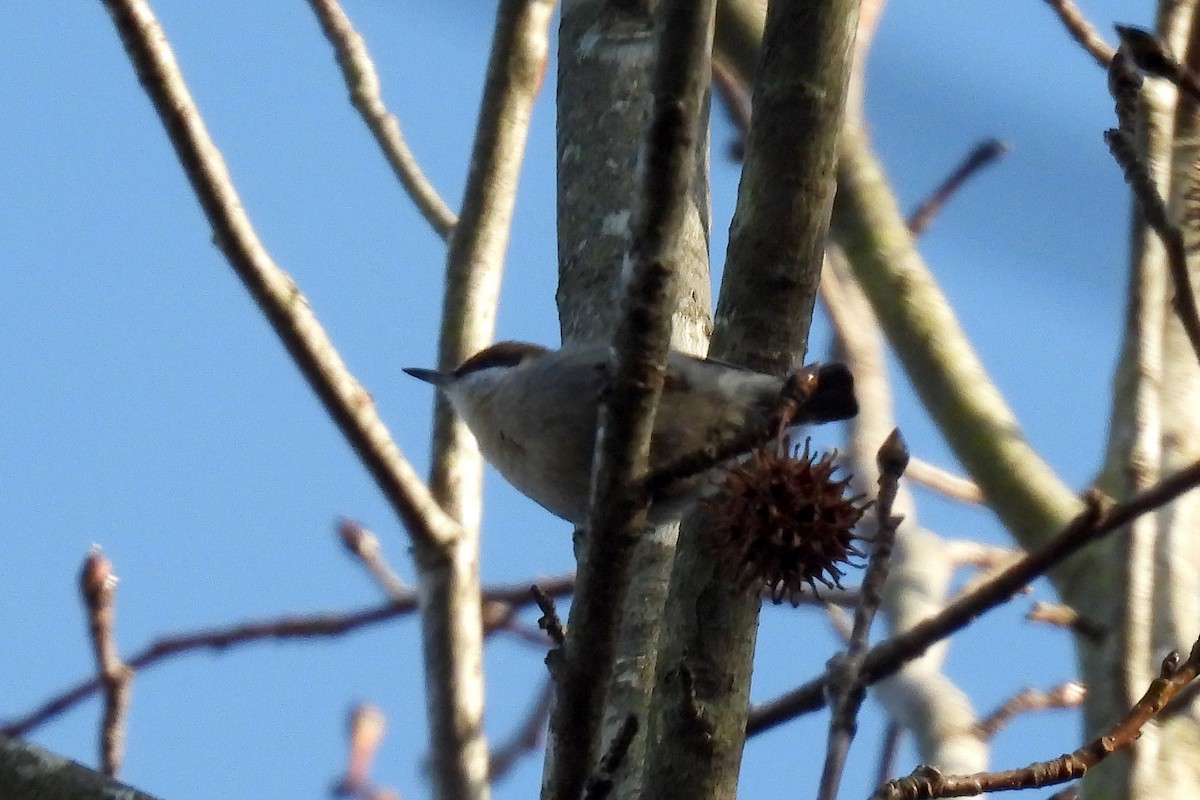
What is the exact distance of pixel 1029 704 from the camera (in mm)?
3400

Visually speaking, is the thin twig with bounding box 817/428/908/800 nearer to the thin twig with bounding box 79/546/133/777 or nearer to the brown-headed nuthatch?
the brown-headed nuthatch

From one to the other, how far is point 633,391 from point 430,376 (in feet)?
6.06

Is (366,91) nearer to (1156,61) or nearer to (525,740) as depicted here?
(525,740)

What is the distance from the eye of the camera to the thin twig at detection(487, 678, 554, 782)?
3719mm

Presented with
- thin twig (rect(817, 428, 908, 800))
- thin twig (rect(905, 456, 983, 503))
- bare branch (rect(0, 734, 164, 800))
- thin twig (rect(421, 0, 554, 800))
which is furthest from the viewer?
thin twig (rect(905, 456, 983, 503))

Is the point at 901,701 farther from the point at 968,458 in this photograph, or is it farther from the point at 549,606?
the point at 549,606

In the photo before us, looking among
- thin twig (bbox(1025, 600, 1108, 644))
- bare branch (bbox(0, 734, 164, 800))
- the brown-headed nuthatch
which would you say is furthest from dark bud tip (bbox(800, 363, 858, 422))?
bare branch (bbox(0, 734, 164, 800))

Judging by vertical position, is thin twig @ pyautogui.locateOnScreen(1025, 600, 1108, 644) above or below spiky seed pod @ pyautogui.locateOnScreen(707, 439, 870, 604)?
above

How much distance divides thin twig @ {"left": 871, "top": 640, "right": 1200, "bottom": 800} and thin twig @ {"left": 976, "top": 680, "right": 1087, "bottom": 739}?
6.00 feet

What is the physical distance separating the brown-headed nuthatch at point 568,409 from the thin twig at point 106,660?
2.63ft

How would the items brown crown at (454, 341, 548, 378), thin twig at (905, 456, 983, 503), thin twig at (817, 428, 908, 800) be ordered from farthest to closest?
thin twig at (905, 456, 983, 503)
brown crown at (454, 341, 548, 378)
thin twig at (817, 428, 908, 800)

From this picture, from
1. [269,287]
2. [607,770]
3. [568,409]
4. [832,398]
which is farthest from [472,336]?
[607,770]

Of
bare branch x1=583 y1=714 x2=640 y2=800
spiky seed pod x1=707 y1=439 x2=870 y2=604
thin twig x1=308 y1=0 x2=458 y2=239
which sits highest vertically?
thin twig x1=308 y1=0 x2=458 y2=239

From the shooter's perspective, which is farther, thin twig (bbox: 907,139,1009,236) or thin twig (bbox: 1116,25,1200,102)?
thin twig (bbox: 907,139,1009,236)
